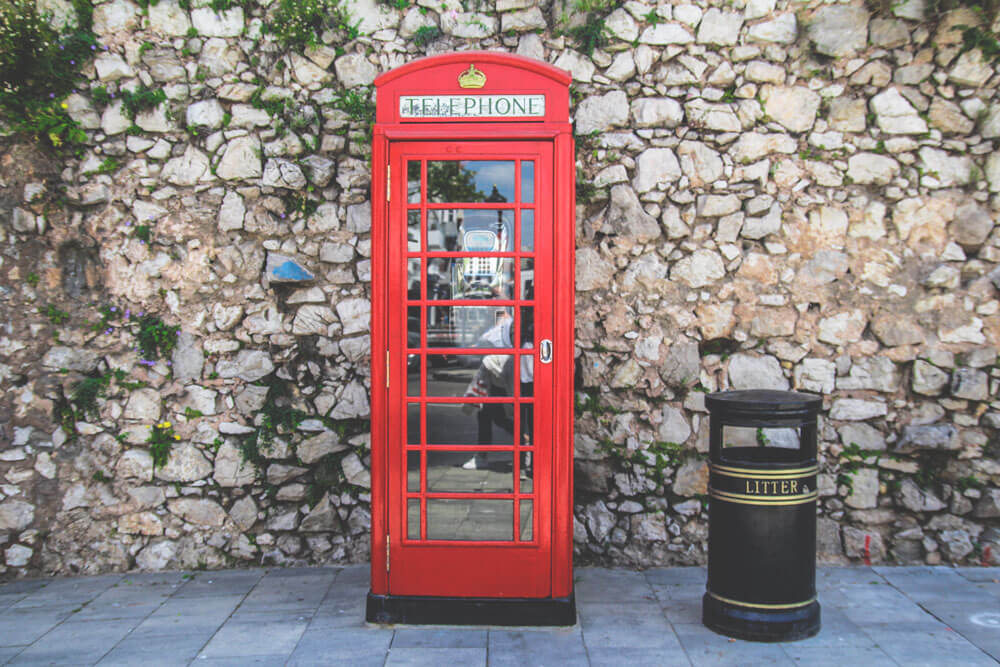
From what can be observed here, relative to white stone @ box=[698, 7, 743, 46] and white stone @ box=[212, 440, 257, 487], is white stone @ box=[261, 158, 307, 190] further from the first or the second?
white stone @ box=[698, 7, 743, 46]

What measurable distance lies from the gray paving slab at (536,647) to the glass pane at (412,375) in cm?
131

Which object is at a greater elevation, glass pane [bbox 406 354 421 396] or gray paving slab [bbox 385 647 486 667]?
glass pane [bbox 406 354 421 396]

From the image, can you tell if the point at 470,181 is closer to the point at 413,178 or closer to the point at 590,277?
the point at 413,178

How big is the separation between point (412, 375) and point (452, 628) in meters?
1.34

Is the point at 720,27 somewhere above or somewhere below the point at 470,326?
above

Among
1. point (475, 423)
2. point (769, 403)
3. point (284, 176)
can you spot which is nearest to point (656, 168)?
point (769, 403)

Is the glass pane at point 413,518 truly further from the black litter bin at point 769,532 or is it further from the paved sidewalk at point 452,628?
the black litter bin at point 769,532

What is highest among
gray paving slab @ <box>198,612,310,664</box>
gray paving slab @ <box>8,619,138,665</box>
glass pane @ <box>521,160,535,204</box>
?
glass pane @ <box>521,160,535,204</box>

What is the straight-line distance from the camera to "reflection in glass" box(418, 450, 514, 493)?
3.52m

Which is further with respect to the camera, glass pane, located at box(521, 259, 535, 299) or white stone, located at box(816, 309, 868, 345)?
white stone, located at box(816, 309, 868, 345)

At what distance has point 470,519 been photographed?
355 cm

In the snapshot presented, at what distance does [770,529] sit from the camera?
3.39 meters

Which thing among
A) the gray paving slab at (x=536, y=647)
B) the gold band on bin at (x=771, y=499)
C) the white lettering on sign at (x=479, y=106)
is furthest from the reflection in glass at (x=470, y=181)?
the gray paving slab at (x=536, y=647)

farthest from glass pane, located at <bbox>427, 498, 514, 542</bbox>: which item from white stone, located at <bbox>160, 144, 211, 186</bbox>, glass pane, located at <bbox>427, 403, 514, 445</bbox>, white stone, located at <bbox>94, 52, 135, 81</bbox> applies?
white stone, located at <bbox>94, 52, 135, 81</bbox>
